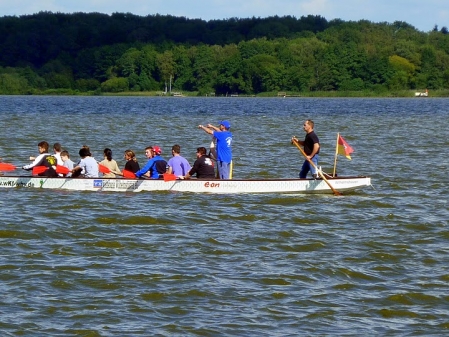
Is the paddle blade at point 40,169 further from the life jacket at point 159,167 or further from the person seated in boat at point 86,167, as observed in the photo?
the life jacket at point 159,167

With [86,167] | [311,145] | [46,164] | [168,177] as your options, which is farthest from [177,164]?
[46,164]

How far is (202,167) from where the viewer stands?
78.1ft

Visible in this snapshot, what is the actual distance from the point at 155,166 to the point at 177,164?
61 cm

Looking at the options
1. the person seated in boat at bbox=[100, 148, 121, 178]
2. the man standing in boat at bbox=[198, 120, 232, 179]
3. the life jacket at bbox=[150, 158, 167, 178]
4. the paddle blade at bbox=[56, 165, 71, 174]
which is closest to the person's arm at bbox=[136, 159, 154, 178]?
the life jacket at bbox=[150, 158, 167, 178]

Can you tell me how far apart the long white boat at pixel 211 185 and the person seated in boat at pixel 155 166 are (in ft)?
0.76

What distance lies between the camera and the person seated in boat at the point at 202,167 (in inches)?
933

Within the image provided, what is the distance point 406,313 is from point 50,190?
12.7m

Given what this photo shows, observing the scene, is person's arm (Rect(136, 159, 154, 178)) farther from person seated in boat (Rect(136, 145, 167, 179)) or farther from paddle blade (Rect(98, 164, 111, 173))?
paddle blade (Rect(98, 164, 111, 173))

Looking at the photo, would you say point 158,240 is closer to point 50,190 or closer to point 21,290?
point 21,290

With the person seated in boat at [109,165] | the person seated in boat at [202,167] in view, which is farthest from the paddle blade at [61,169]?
the person seated in boat at [202,167]

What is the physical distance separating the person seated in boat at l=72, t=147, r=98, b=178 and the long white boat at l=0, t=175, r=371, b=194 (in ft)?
0.76

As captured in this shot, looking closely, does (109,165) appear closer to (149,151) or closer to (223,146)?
(149,151)

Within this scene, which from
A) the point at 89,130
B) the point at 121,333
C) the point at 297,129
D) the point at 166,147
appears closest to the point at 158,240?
the point at 121,333

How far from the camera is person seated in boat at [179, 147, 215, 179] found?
933 inches
